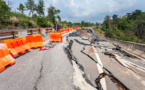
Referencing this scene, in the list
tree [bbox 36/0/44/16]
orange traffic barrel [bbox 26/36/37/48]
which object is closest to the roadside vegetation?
tree [bbox 36/0/44/16]

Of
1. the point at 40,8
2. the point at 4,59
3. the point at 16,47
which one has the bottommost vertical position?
the point at 4,59

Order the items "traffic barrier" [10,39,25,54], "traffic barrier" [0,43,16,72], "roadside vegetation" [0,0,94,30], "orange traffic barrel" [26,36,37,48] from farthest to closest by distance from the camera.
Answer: "roadside vegetation" [0,0,94,30], "orange traffic barrel" [26,36,37,48], "traffic barrier" [10,39,25,54], "traffic barrier" [0,43,16,72]

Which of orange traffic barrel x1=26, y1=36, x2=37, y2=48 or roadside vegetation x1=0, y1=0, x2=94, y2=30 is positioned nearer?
orange traffic barrel x1=26, y1=36, x2=37, y2=48

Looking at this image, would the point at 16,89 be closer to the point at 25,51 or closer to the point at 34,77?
the point at 34,77

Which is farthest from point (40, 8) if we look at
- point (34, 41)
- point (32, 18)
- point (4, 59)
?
point (4, 59)

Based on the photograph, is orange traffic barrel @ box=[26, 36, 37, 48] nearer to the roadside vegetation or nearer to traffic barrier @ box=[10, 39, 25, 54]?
traffic barrier @ box=[10, 39, 25, 54]

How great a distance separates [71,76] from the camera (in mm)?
3264

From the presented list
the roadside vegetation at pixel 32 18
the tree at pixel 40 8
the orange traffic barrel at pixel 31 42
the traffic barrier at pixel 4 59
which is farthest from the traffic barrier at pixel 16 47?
the tree at pixel 40 8

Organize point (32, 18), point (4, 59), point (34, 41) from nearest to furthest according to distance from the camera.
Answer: point (4, 59), point (34, 41), point (32, 18)

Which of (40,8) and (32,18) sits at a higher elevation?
(40,8)

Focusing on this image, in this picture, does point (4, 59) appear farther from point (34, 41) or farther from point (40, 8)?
point (40, 8)

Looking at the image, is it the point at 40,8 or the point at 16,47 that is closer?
the point at 16,47

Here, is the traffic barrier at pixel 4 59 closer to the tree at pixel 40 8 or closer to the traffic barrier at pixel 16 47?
the traffic barrier at pixel 16 47

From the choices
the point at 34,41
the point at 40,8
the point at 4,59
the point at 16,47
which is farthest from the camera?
the point at 40,8
